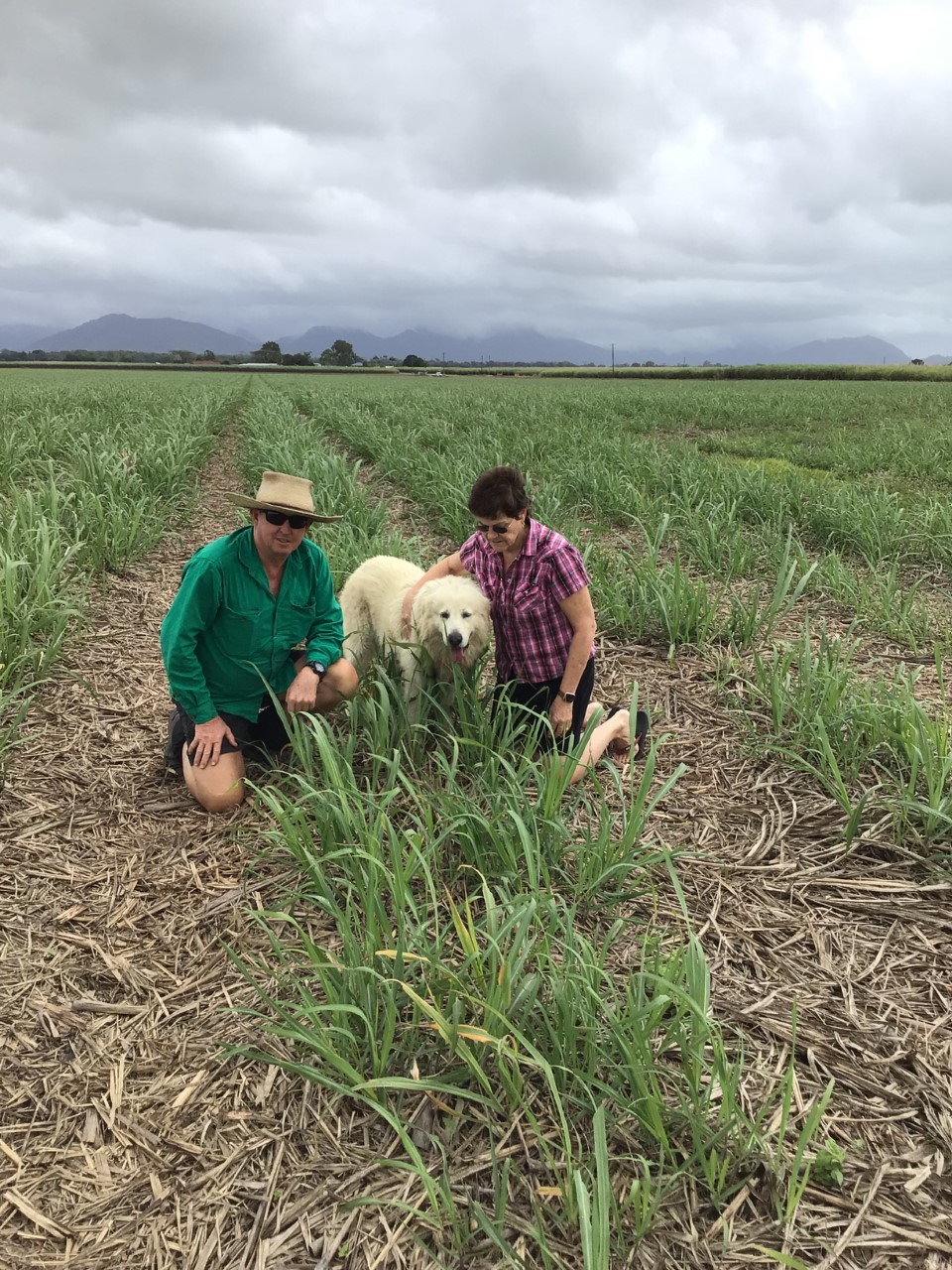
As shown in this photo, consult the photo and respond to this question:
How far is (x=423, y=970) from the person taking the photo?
5.83 ft

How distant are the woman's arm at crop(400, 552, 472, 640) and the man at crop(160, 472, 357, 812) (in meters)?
0.30

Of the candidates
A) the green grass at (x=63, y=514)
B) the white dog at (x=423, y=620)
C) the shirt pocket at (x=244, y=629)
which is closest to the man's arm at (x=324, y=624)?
the white dog at (x=423, y=620)

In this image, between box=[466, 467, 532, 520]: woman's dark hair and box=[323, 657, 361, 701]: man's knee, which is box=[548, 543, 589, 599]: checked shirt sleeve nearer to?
box=[466, 467, 532, 520]: woman's dark hair

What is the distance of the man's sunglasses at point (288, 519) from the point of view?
2748 millimetres

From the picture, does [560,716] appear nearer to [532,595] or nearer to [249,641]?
[532,595]

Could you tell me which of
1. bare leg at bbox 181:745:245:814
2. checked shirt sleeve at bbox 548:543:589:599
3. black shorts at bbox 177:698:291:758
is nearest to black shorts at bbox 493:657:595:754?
checked shirt sleeve at bbox 548:543:589:599

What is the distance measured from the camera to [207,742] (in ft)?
9.03

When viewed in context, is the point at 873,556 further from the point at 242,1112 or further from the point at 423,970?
the point at 242,1112

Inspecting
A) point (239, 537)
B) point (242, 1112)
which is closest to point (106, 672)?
point (239, 537)

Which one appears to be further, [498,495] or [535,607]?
[535,607]

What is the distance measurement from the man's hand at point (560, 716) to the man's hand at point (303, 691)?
1.02 metres

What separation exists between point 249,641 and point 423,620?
743mm

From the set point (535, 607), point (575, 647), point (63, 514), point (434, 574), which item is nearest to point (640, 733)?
point (575, 647)

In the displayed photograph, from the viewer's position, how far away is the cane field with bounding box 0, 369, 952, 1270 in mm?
1401
